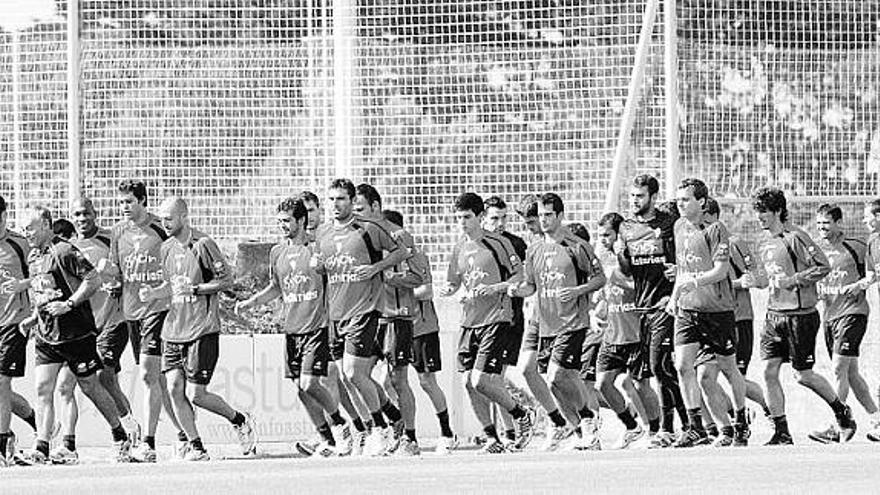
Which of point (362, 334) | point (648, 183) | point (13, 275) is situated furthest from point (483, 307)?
point (13, 275)

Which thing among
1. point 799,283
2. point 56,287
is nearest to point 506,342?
point 799,283

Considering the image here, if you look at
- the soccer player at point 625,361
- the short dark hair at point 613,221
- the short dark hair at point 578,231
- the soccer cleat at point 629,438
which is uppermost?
the short dark hair at point 613,221

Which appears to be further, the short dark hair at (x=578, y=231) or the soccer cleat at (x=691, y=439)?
the short dark hair at (x=578, y=231)

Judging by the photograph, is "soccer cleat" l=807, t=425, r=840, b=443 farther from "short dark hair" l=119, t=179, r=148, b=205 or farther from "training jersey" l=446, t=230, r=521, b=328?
"short dark hair" l=119, t=179, r=148, b=205

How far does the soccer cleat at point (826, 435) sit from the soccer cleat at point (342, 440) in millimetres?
3999

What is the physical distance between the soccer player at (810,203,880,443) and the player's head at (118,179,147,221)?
235 inches

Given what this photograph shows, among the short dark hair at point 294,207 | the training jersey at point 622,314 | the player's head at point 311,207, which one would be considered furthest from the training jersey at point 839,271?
the short dark hair at point 294,207

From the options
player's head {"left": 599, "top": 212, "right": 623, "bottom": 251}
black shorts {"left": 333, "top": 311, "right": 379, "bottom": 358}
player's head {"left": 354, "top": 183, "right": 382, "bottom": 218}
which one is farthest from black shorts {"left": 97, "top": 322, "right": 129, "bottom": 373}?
player's head {"left": 599, "top": 212, "right": 623, "bottom": 251}

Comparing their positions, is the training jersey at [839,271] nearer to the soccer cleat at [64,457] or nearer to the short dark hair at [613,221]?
the short dark hair at [613,221]

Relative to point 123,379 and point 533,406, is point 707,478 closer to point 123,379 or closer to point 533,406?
point 533,406

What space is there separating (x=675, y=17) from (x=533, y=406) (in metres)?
4.11

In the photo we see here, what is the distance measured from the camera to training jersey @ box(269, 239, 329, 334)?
802 inches

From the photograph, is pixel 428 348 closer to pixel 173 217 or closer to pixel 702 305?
pixel 173 217

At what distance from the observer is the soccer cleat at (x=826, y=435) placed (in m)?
20.5
